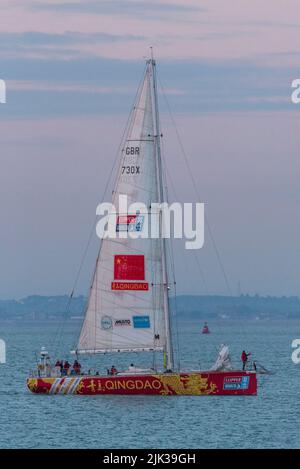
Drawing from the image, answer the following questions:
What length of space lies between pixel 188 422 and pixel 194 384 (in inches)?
221

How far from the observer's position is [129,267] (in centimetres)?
7225

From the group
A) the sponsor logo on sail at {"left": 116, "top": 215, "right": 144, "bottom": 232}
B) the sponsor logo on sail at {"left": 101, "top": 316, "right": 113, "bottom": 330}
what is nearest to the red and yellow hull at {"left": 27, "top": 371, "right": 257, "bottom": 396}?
the sponsor logo on sail at {"left": 101, "top": 316, "right": 113, "bottom": 330}

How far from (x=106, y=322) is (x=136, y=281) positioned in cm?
223

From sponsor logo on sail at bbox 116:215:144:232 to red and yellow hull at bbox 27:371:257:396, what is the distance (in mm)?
6437

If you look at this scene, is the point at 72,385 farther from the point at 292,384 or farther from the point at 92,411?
the point at 292,384

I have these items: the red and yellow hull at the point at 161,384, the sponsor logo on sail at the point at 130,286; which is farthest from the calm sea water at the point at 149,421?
the sponsor logo on sail at the point at 130,286

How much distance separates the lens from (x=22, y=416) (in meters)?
68.5

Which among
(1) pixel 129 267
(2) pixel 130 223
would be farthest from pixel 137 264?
(2) pixel 130 223

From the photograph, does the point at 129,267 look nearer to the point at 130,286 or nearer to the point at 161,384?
the point at 130,286

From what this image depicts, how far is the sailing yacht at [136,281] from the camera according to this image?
A: 71875 mm

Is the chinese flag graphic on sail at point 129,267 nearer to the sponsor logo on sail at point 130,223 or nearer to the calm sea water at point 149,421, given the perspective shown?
the sponsor logo on sail at point 130,223

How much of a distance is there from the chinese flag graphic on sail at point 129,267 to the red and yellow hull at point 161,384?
4.55 m

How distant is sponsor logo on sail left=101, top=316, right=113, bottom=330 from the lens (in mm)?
72438
